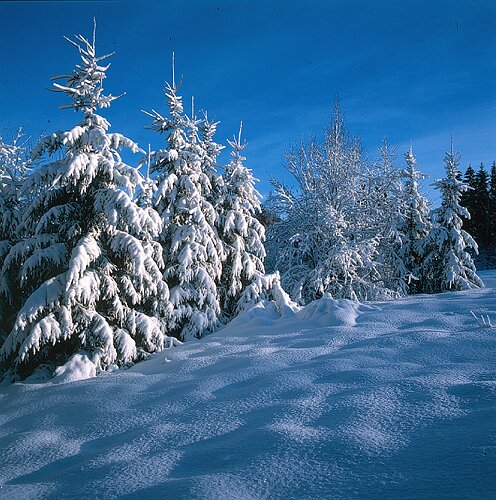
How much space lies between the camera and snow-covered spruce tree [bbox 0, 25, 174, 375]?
9.09 m

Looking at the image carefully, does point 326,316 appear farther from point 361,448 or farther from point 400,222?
point 400,222

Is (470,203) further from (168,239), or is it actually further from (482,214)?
(168,239)

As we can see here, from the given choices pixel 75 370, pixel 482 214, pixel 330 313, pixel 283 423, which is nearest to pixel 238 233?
pixel 330 313

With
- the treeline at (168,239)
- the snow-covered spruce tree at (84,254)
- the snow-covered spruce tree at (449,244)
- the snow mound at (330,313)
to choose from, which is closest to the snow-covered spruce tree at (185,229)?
the treeline at (168,239)

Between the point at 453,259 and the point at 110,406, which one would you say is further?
the point at 453,259

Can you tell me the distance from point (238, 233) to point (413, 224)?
14.6m

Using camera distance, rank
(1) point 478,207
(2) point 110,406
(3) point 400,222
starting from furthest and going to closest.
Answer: (1) point 478,207, (3) point 400,222, (2) point 110,406

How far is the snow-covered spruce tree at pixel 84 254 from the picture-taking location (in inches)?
358

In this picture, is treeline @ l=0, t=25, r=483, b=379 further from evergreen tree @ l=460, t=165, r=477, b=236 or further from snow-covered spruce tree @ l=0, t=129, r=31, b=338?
evergreen tree @ l=460, t=165, r=477, b=236

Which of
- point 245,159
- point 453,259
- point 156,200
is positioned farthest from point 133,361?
point 453,259

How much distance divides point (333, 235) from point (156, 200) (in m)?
7.76

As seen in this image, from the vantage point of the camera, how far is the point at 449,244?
22547 mm

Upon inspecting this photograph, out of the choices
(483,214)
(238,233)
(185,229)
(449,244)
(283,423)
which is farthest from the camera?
(483,214)

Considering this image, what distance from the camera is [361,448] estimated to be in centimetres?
333
